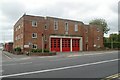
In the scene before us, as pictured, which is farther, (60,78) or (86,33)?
(86,33)

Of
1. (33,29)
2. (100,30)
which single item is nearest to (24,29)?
(33,29)

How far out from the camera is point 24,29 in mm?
45094

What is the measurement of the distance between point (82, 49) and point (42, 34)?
13993 mm

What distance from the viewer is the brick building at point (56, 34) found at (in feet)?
151

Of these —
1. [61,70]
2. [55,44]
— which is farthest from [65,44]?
[61,70]

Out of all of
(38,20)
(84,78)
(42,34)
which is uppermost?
(38,20)

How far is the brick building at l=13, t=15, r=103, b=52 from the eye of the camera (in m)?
45.9

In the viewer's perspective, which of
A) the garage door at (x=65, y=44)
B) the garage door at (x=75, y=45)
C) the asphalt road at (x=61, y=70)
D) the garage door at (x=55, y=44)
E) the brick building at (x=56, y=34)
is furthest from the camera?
the garage door at (x=75, y=45)

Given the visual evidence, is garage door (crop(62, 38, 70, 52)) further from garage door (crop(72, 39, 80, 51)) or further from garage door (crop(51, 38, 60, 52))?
garage door (crop(72, 39, 80, 51))

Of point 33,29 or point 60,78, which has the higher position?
point 33,29

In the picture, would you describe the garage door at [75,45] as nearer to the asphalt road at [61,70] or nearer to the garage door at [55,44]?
the garage door at [55,44]

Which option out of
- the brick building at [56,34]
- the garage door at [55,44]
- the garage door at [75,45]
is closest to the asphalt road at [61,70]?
the brick building at [56,34]

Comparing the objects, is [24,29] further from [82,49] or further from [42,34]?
[82,49]

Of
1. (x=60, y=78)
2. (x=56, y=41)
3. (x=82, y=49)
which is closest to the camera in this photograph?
(x=60, y=78)
